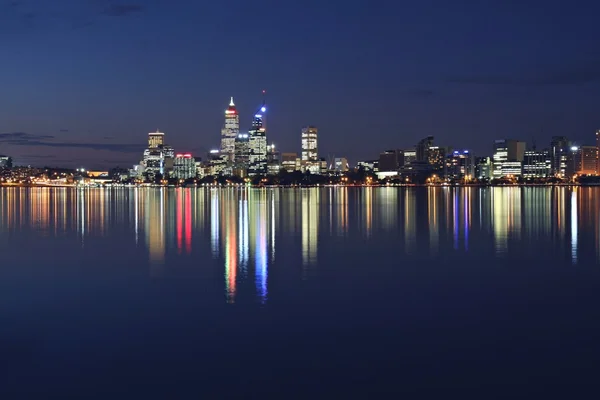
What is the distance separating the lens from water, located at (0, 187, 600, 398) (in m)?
8.97

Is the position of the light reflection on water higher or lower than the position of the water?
higher

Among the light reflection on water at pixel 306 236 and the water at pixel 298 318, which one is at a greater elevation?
the light reflection on water at pixel 306 236

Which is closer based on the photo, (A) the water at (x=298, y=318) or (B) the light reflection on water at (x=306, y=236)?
(A) the water at (x=298, y=318)

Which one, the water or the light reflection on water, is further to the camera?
the light reflection on water

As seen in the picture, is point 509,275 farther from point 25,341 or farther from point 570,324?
point 25,341

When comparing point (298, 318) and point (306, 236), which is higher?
point (306, 236)

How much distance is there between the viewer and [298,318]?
40.5 feet

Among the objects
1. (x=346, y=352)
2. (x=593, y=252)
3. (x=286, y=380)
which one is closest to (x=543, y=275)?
(x=593, y=252)

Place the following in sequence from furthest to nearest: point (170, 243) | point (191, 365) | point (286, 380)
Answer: point (170, 243) < point (191, 365) < point (286, 380)

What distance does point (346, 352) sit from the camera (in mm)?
10148

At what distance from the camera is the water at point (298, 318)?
897cm

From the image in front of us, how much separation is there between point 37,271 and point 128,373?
1039cm

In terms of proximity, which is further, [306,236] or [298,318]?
[306,236]

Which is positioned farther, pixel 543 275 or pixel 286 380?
pixel 543 275
